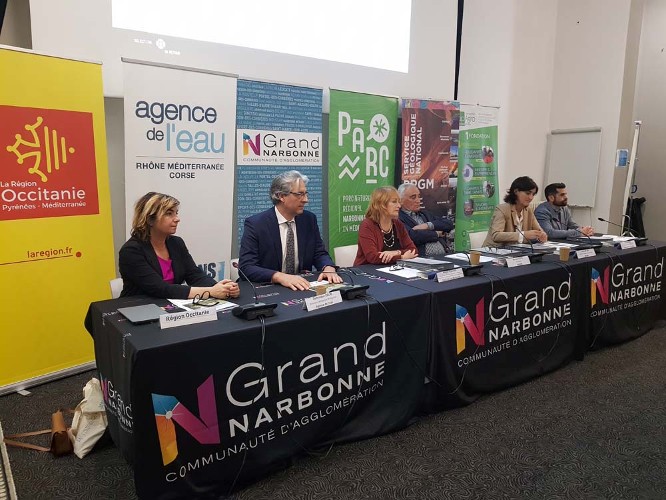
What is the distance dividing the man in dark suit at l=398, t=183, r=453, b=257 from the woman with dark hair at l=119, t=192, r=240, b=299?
5.51 ft

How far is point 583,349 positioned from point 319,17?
120 inches

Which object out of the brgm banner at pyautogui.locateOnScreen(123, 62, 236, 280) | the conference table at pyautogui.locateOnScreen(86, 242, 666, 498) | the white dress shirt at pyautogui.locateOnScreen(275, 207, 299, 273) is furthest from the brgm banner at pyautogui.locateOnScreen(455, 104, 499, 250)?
the white dress shirt at pyautogui.locateOnScreen(275, 207, 299, 273)

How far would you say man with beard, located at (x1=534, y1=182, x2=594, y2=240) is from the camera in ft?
12.8

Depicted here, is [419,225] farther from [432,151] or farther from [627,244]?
[627,244]

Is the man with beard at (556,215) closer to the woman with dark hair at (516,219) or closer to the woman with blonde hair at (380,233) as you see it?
the woman with dark hair at (516,219)

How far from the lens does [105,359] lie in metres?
1.81

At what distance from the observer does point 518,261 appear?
2729 mm

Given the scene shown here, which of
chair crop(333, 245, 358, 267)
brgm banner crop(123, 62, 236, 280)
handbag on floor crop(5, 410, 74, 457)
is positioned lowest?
handbag on floor crop(5, 410, 74, 457)

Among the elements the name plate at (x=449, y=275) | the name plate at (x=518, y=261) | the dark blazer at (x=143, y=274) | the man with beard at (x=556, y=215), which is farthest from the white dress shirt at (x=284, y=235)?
the man with beard at (x=556, y=215)

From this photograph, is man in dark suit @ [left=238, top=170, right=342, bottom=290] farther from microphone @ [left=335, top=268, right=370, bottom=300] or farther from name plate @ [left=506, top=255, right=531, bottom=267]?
name plate @ [left=506, top=255, right=531, bottom=267]

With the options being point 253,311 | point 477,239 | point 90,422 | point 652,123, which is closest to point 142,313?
point 253,311

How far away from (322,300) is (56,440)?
1217 mm

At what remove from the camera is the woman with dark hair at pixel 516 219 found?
11.6ft

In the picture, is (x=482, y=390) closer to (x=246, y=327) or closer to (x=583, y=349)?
(x=583, y=349)
